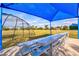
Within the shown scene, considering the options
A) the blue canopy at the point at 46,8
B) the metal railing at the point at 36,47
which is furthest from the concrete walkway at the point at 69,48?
the blue canopy at the point at 46,8

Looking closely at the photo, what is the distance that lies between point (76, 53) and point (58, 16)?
451mm

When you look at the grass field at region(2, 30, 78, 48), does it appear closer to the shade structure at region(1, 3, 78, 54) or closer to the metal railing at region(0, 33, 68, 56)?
the metal railing at region(0, 33, 68, 56)

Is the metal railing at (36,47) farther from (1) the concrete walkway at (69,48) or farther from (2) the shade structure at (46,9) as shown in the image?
(2) the shade structure at (46,9)

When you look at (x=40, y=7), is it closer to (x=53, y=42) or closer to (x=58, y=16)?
(x=58, y=16)

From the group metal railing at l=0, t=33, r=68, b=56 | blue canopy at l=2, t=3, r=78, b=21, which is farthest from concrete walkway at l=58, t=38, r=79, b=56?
blue canopy at l=2, t=3, r=78, b=21

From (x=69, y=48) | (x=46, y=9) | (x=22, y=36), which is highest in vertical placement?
(x=46, y=9)

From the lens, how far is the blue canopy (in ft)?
9.77

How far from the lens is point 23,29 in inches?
118

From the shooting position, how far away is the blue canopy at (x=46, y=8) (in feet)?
9.77

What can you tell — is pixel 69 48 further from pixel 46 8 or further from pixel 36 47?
pixel 46 8

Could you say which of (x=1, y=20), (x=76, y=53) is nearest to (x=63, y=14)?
(x=76, y=53)

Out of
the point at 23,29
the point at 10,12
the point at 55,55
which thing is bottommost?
the point at 55,55

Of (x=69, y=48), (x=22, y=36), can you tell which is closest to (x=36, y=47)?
(x=22, y=36)

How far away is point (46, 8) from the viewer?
117 inches
